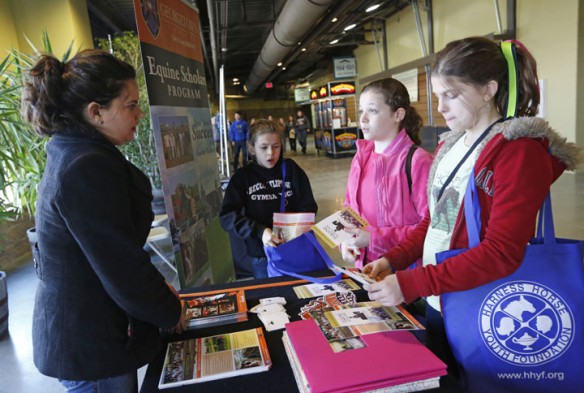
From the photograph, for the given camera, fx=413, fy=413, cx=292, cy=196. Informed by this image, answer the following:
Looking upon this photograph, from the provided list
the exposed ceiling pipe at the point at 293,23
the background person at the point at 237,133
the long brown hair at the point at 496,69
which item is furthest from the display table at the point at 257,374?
the background person at the point at 237,133

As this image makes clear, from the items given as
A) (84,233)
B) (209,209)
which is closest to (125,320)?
(84,233)

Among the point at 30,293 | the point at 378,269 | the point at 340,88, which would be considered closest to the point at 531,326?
the point at 378,269

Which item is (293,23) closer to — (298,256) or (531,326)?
(298,256)

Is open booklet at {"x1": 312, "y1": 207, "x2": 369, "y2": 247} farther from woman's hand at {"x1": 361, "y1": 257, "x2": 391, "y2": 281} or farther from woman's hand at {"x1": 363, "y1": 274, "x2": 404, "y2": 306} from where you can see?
woman's hand at {"x1": 363, "y1": 274, "x2": 404, "y2": 306}

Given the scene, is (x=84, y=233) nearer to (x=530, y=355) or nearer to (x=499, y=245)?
(x=499, y=245)

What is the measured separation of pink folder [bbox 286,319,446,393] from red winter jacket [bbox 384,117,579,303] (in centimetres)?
12

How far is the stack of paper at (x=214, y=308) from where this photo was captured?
121 cm

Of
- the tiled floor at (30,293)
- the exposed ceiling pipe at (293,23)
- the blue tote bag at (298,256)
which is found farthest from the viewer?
the exposed ceiling pipe at (293,23)

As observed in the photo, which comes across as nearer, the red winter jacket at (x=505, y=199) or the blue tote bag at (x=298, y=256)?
the red winter jacket at (x=505, y=199)

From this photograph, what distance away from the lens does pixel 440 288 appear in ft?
3.04

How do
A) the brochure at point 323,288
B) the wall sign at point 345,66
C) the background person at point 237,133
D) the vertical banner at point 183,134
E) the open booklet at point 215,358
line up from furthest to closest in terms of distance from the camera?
the wall sign at point 345,66 < the background person at point 237,133 < the vertical banner at point 183,134 < the brochure at point 323,288 < the open booklet at point 215,358

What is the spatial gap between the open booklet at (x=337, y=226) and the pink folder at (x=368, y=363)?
46 centimetres

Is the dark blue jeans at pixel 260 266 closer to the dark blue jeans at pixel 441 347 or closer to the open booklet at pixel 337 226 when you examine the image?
the open booklet at pixel 337 226

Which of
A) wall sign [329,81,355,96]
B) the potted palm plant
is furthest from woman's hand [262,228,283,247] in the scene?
wall sign [329,81,355,96]
